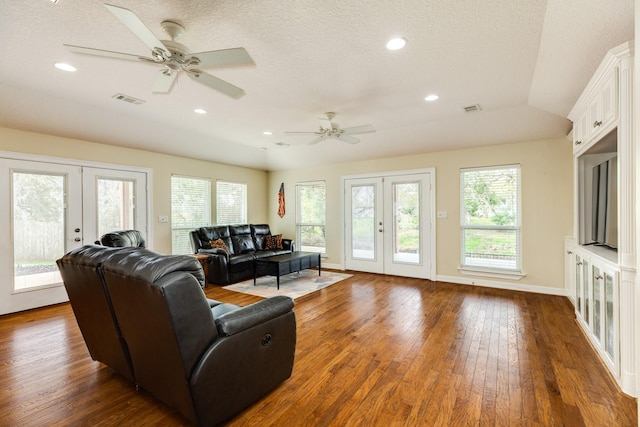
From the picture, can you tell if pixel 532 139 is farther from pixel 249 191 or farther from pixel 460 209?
pixel 249 191

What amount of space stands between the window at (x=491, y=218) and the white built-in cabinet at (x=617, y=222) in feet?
4.97

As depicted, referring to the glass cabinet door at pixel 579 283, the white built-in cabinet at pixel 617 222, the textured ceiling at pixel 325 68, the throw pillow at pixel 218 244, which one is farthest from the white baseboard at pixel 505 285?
the throw pillow at pixel 218 244

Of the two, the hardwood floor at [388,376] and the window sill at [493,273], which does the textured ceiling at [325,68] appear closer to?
the window sill at [493,273]

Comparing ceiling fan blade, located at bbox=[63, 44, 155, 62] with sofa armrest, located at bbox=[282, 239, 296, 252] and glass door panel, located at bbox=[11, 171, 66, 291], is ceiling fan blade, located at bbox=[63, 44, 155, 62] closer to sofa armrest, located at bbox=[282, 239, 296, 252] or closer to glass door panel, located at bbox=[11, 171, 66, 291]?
glass door panel, located at bbox=[11, 171, 66, 291]

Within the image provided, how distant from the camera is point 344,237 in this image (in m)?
6.64

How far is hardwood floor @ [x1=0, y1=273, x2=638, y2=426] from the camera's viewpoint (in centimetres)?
189

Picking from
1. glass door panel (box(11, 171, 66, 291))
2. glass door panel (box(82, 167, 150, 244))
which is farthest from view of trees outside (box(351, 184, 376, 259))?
glass door panel (box(11, 171, 66, 291))

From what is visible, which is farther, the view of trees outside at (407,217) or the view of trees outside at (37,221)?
the view of trees outside at (407,217)

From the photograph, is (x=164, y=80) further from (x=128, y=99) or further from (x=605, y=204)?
(x=605, y=204)

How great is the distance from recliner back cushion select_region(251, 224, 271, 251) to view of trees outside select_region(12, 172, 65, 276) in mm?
3353

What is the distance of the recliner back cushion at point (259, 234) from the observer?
22.0 feet

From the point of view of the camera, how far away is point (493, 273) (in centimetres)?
502

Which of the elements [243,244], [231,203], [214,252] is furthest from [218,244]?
[231,203]

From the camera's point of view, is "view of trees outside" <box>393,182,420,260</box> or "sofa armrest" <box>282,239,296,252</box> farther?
"sofa armrest" <box>282,239,296,252</box>
